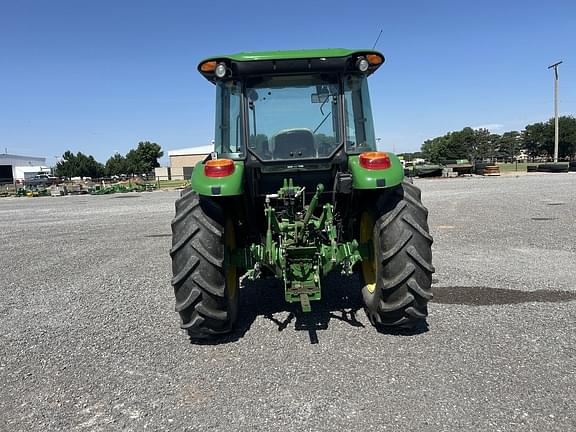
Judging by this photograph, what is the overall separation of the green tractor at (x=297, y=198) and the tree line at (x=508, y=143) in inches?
3182

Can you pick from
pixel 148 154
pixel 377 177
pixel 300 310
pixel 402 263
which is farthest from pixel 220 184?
pixel 148 154

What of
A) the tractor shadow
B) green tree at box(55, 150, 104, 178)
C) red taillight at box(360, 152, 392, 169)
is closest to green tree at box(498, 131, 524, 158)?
green tree at box(55, 150, 104, 178)

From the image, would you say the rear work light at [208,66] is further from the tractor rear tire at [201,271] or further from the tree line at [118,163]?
the tree line at [118,163]

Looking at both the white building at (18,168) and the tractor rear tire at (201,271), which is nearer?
the tractor rear tire at (201,271)

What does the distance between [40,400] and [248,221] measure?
2330 millimetres

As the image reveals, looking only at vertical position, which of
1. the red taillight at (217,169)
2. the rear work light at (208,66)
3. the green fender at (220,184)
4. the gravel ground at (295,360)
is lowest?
the gravel ground at (295,360)

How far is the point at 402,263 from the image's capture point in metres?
3.99

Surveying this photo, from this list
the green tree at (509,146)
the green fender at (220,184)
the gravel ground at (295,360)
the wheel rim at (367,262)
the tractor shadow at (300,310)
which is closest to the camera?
the gravel ground at (295,360)

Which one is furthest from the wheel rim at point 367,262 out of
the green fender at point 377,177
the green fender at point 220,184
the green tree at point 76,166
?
the green tree at point 76,166

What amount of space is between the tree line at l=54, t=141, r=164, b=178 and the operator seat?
282ft

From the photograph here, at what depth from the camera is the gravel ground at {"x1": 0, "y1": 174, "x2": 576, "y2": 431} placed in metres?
2.95

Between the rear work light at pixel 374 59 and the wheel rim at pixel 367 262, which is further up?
the rear work light at pixel 374 59

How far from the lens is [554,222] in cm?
1092

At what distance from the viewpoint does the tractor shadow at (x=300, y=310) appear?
4357 millimetres
